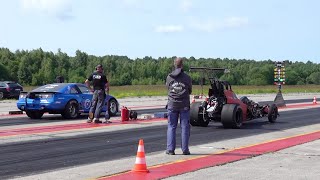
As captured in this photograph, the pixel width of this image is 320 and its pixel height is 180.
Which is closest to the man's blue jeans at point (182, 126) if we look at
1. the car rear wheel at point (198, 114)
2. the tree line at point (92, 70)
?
the car rear wheel at point (198, 114)

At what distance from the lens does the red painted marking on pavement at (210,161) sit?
833 cm

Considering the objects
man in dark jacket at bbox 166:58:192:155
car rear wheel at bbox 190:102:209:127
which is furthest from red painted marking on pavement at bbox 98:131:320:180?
car rear wheel at bbox 190:102:209:127

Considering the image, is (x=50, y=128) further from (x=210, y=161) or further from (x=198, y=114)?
(x=210, y=161)

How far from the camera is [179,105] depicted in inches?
413

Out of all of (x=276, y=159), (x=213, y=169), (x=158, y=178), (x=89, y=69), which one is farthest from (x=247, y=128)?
(x=89, y=69)

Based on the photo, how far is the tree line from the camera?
114375mm

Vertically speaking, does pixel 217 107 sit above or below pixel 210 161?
above

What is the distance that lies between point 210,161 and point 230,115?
639 cm

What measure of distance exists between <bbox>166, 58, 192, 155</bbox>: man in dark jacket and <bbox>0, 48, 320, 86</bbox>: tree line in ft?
318

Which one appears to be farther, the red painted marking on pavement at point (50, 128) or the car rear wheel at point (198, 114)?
the car rear wheel at point (198, 114)

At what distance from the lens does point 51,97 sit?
63.9 feet

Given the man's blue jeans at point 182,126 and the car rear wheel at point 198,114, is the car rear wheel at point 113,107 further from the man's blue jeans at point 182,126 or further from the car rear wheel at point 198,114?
the man's blue jeans at point 182,126

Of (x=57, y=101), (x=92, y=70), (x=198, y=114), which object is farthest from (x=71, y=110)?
(x=92, y=70)

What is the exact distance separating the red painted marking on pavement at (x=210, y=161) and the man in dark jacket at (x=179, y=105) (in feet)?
2.12
